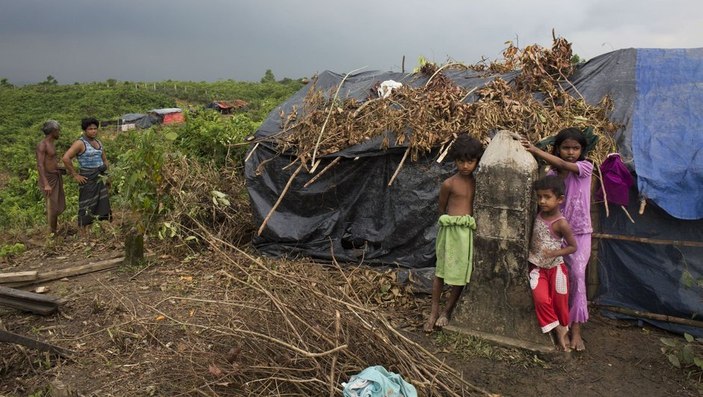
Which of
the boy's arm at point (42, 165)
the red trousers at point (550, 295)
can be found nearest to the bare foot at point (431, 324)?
the red trousers at point (550, 295)

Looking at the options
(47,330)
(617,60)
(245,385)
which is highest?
(617,60)

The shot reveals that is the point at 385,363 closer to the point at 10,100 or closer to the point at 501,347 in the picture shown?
the point at 501,347

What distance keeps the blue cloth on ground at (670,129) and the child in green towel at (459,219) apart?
1.56 m

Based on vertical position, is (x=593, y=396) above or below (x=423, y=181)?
below

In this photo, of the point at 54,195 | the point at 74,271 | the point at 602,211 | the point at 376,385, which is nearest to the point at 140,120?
the point at 54,195

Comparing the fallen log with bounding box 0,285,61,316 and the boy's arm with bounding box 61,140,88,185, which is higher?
the boy's arm with bounding box 61,140,88,185

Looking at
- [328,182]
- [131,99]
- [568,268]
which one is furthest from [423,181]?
[131,99]

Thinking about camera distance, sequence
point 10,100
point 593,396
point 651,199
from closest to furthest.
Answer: point 593,396
point 651,199
point 10,100

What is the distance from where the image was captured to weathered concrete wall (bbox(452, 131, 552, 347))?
13.4 ft

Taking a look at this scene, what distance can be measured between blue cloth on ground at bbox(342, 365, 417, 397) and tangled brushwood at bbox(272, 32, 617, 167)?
3.06 metres

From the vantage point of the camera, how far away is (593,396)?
3633 mm

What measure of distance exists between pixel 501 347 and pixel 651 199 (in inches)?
72.8

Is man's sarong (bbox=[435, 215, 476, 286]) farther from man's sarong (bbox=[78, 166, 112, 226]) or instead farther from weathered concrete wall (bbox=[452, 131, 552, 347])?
man's sarong (bbox=[78, 166, 112, 226])

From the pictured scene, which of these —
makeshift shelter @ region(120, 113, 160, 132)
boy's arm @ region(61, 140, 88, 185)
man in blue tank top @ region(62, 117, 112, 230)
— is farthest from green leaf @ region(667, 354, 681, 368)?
makeshift shelter @ region(120, 113, 160, 132)
